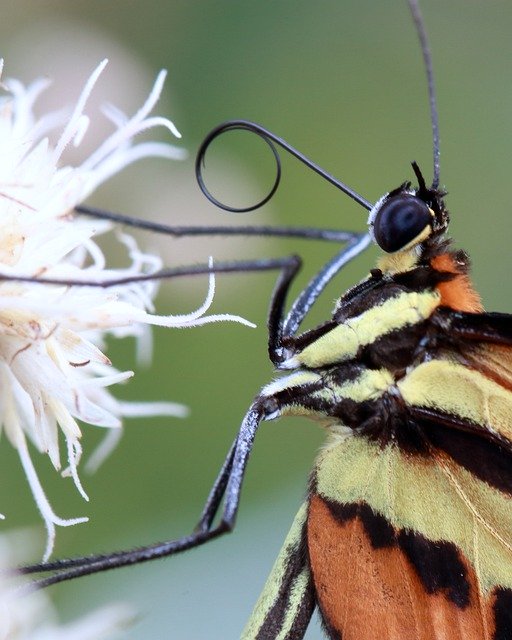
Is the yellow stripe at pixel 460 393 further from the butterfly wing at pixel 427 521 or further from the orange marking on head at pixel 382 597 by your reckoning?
the orange marking on head at pixel 382 597

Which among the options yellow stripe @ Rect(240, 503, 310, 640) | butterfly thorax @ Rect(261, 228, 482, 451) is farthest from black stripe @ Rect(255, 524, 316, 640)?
butterfly thorax @ Rect(261, 228, 482, 451)

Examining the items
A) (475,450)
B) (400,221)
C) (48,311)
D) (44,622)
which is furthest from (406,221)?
(44,622)

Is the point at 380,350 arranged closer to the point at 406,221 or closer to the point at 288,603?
the point at 406,221

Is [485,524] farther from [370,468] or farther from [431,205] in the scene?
[431,205]

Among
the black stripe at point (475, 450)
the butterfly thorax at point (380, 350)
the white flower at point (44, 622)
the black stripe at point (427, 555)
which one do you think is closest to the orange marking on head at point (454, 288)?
the butterfly thorax at point (380, 350)

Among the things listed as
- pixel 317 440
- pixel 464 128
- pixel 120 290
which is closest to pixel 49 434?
pixel 120 290
